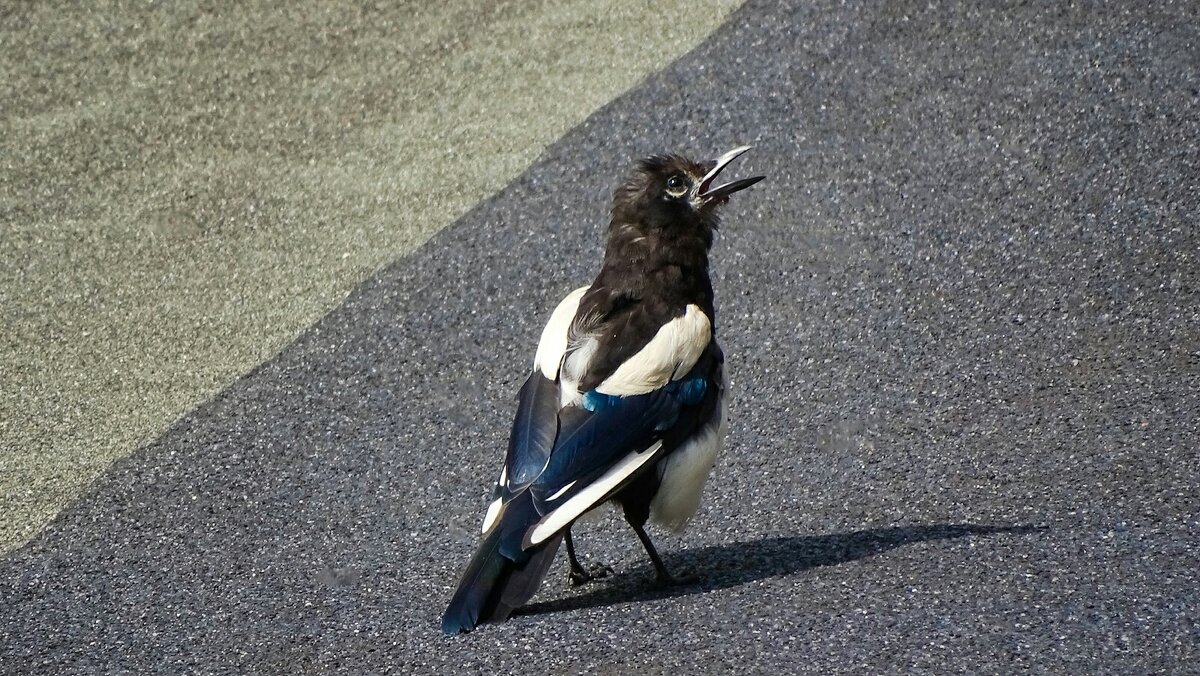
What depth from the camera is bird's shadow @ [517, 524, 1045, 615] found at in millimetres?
4367

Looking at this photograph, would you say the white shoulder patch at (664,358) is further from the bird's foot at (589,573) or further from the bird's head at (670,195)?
the bird's foot at (589,573)

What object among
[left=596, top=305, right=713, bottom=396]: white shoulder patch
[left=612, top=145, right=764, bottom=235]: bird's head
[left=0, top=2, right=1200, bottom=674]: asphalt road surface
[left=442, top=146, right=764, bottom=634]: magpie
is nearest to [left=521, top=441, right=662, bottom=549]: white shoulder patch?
[left=442, top=146, right=764, bottom=634]: magpie

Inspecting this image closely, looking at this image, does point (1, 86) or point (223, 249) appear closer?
point (223, 249)

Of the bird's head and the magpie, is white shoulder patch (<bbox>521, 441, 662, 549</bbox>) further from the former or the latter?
the bird's head

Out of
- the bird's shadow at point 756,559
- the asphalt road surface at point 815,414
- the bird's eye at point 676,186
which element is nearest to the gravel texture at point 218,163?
the asphalt road surface at point 815,414

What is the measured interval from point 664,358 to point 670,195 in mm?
622

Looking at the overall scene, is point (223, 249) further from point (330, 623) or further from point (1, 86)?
point (330, 623)

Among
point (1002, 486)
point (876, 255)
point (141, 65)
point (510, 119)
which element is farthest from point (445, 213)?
point (1002, 486)

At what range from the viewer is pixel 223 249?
24.6 feet

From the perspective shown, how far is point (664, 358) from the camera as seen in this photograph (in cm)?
443

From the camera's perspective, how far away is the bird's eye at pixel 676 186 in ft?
15.7

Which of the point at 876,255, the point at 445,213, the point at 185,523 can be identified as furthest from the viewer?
the point at 445,213

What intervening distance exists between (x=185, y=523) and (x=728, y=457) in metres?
1.95

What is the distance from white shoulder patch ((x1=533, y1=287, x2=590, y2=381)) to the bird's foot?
63 centimetres
